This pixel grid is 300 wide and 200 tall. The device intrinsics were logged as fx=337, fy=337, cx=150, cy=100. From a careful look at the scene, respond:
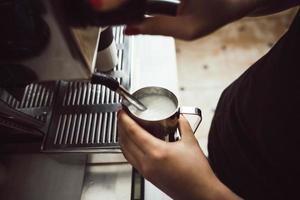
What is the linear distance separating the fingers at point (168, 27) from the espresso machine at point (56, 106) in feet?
0.22

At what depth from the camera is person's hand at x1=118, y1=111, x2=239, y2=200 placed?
490 millimetres

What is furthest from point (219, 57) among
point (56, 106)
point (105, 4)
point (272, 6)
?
point (105, 4)

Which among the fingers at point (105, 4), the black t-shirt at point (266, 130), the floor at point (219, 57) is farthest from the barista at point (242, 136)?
the floor at point (219, 57)

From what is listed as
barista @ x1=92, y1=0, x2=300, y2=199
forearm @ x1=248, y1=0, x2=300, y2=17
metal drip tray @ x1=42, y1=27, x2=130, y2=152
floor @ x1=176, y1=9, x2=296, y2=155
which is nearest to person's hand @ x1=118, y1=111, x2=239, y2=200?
barista @ x1=92, y1=0, x2=300, y2=199

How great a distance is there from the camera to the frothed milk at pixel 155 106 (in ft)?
1.81

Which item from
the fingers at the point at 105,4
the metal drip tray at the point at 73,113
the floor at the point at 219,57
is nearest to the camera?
the fingers at the point at 105,4

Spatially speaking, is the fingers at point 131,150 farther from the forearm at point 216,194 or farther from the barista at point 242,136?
the forearm at point 216,194

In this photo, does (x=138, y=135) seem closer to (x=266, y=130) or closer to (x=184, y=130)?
(x=184, y=130)

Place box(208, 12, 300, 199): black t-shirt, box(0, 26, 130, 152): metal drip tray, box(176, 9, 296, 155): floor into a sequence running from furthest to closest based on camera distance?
box(176, 9, 296, 155): floor, box(0, 26, 130, 152): metal drip tray, box(208, 12, 300, 199): black t-shirt

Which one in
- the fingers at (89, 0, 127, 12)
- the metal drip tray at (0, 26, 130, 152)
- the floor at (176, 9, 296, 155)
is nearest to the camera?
the fingers at (89, 0, 127, 12)

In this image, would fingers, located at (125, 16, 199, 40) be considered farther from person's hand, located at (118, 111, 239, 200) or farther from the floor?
the floor

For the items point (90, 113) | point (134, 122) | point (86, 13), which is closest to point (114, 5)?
point (86, 13)

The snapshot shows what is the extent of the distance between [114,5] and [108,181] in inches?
13.6

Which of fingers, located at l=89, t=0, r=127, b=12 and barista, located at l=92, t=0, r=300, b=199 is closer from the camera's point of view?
fingers, located at l=89, t=0, r=127, b=12
